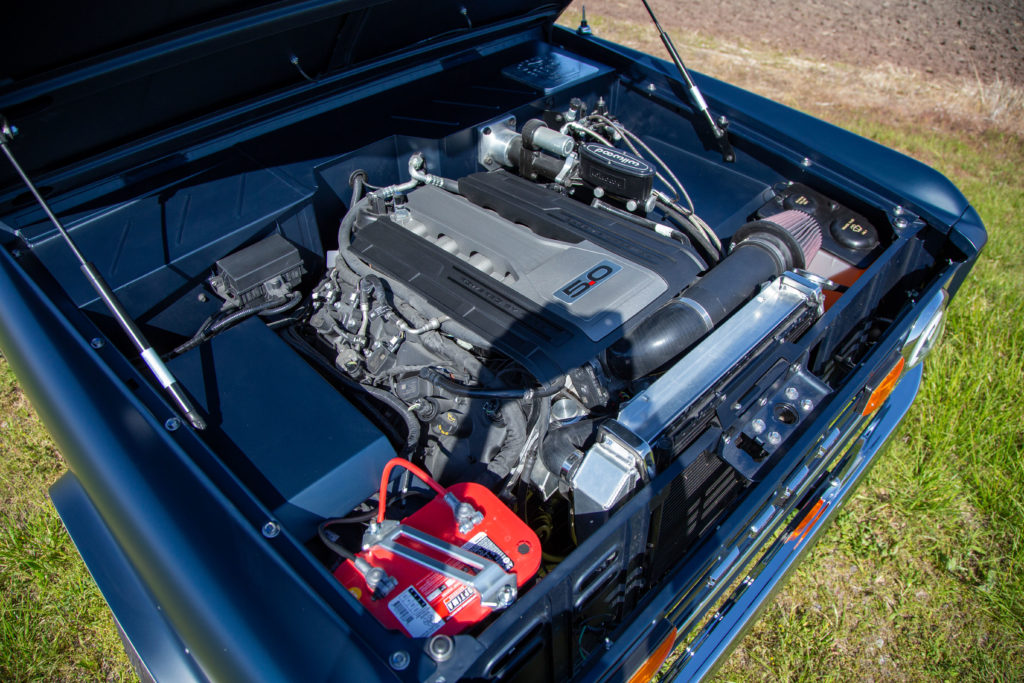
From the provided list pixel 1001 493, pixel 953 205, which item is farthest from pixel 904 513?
pixel 953 205

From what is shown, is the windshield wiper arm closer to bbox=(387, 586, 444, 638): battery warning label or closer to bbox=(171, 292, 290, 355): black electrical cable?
bbox=(171, 292, 290, 355): black electrical cable

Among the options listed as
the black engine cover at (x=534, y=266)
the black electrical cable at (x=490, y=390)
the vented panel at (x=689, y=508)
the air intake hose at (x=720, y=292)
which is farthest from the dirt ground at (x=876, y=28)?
the black electrical cable at (x=490, y=390)

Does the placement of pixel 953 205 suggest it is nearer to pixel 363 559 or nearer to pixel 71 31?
pixel 363 559

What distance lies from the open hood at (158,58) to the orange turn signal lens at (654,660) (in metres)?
1.64

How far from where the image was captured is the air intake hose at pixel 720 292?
158 centimetres

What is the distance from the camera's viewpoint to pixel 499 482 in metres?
1.61

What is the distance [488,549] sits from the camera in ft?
4.20

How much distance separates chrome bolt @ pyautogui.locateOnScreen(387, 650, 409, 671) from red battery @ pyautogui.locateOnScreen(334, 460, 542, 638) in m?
0.12

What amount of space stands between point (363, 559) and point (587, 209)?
1186 mm

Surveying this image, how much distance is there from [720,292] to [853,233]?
0.64 meters

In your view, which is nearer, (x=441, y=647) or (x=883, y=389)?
(x=441, y=647)

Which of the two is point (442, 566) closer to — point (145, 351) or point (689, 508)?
point (689, 508)

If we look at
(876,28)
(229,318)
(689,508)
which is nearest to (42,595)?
(229,318)

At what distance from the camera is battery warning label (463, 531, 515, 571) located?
126cm
